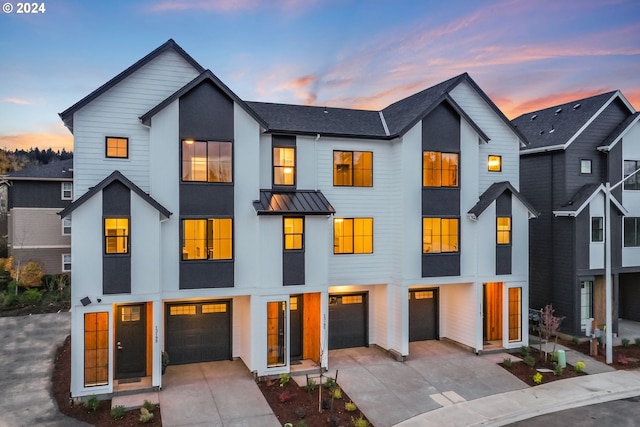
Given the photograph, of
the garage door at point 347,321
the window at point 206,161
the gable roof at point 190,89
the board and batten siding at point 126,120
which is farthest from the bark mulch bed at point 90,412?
the gable roof at point 190,89

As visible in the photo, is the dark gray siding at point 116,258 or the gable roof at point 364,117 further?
the gable roof at point 364,117

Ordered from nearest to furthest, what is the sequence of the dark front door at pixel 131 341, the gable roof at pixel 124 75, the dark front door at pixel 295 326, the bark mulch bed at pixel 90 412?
the bark mulch bed at pixel 90 412
the gable roof at pixel 124 75
the dark front door at pixel 131 341
the dark front door at pixel 295 326

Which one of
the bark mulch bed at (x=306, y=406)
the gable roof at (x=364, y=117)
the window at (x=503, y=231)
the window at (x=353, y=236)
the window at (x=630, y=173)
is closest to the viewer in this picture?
the bark mulch bed at (x=306, y=406)

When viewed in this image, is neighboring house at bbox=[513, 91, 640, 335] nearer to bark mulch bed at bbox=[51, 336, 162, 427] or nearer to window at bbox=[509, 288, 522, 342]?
window at bbox=[509, 288, 522, 342]

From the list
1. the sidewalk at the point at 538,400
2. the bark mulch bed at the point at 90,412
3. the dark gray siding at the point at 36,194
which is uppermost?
the dark gray siding at the point at 36,194

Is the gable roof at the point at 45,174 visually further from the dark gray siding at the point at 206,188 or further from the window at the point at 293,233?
the window at the point at 293,233

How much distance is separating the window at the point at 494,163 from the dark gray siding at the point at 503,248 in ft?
4.79

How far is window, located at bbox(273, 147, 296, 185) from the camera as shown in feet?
51.1

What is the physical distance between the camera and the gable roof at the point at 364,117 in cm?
1623

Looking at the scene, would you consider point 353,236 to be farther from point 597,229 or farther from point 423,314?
point 597,229

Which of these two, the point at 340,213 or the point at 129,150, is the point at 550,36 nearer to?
the point at 340,213

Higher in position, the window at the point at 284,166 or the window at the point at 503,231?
the window at the point at 284,166

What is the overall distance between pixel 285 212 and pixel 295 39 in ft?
36.8

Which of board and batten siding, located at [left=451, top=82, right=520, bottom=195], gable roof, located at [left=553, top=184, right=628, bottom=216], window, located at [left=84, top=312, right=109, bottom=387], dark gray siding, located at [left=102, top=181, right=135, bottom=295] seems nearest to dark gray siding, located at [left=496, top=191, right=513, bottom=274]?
board and batten siding, located at [left=451, top=82, right=520, bottom=195]
